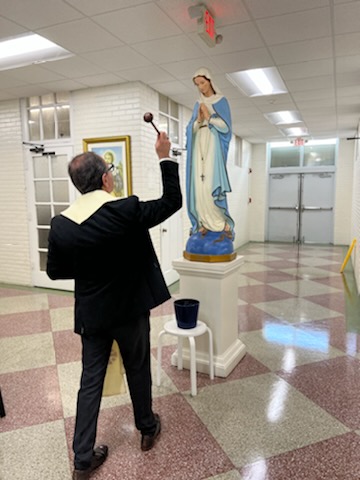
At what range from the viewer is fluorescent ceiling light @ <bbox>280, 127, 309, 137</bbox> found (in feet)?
24.8

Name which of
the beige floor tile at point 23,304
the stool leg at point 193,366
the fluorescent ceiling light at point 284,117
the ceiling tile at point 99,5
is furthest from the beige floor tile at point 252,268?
the ceiling tile at point 99,5

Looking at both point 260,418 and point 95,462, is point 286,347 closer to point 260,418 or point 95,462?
point 260,418

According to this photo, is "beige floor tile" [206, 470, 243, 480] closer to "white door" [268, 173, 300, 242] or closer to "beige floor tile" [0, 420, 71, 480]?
"beige floor tile" [0, 420, 71, 480]

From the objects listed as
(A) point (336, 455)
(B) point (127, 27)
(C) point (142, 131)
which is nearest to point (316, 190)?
(C) point (142, 131)

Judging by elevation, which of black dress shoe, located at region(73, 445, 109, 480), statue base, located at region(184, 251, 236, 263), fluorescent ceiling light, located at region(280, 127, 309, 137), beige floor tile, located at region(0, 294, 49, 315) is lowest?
beige floor tile, located at region(0, 294, 49, 315)

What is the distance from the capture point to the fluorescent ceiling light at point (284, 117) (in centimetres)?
612

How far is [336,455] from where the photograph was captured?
6.08 ft

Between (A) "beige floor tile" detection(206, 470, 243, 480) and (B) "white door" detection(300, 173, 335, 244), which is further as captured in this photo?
(B) "white door" detection(300, 173, 335, 244)

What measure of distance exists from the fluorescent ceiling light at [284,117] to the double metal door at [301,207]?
2.96 meters

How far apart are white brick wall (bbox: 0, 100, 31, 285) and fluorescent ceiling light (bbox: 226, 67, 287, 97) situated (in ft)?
10.3

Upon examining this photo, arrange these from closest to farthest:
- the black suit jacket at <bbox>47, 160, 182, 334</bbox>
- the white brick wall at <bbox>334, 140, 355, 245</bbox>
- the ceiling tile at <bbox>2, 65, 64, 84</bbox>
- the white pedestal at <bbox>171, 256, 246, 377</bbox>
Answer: the black suit jacket at <bbox>47, 160, 182, 334</bbox>, the white pedestal at <bbox>171, 256, 246, 377</bbox>, the ceiling tile at <bbox>2, 65, 64, 84</bbox>, the white brick wall at <bbox>334, 140, 355, 245</bbox>

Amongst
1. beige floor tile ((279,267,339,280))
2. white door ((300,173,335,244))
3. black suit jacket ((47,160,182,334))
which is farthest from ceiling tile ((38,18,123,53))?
white door ((300,173,335,244))

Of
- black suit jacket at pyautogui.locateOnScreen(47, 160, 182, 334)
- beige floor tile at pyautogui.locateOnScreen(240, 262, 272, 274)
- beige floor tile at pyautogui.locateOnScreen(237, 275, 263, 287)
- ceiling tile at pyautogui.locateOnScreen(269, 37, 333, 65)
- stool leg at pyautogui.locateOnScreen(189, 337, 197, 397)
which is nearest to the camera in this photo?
black suit jacket at pyautogui.locateOnScreen(47, 160, 182, 334)

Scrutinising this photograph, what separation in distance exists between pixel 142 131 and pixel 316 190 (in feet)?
21.5
